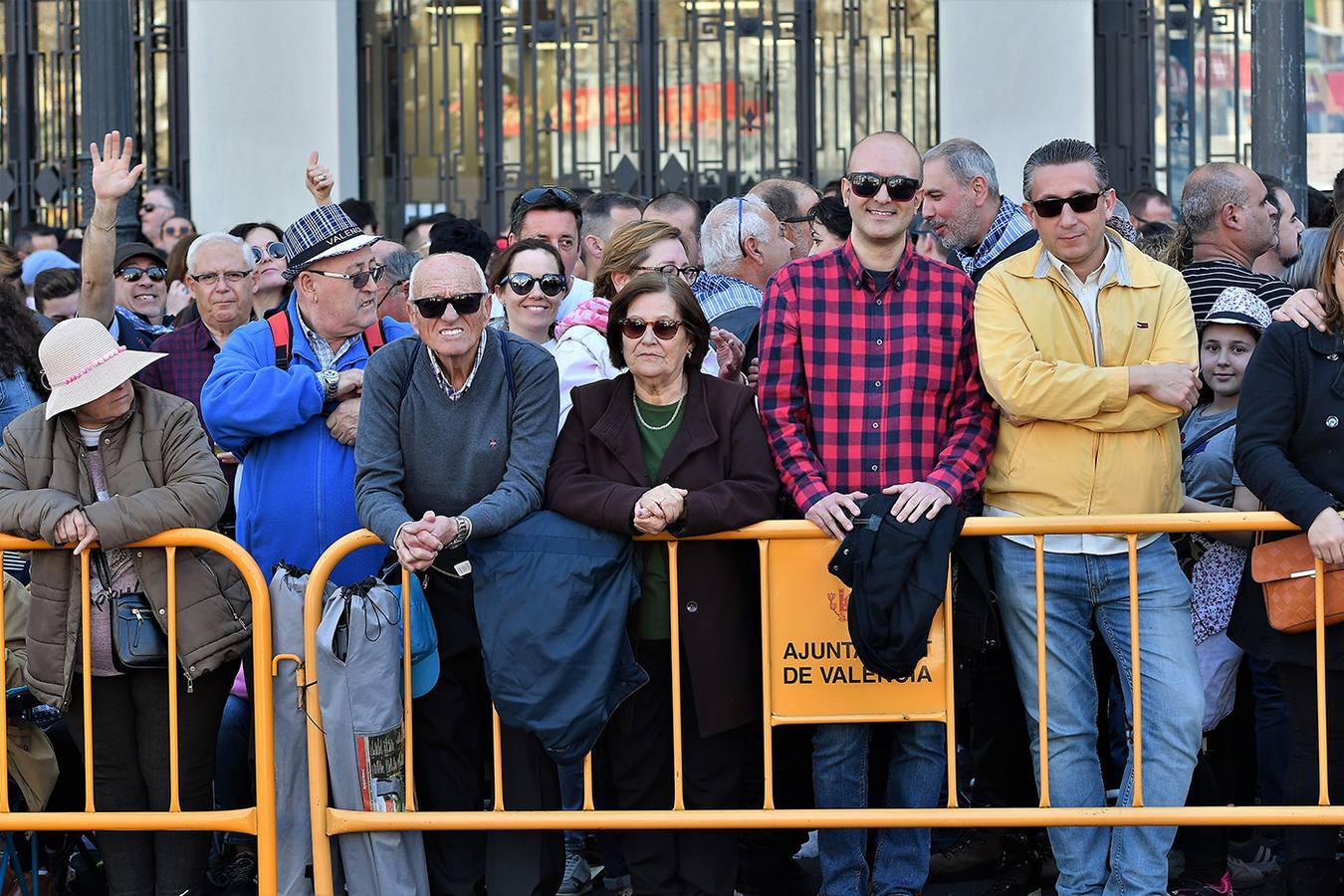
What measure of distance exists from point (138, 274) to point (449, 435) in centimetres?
370

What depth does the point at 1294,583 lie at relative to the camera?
5055 mm

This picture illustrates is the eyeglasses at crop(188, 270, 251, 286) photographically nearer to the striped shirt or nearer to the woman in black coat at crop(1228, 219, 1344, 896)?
the striped shirt

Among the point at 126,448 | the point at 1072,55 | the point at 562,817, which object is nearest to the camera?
the point at 562,817

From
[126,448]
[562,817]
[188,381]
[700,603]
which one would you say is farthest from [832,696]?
[188,381]

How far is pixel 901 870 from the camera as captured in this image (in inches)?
208

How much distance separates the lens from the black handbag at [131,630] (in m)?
5.22

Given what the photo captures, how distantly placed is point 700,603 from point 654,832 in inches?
28.4

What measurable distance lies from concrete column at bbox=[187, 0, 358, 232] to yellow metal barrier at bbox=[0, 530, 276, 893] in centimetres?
679

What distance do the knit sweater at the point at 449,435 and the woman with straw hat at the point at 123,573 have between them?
1.83 feet

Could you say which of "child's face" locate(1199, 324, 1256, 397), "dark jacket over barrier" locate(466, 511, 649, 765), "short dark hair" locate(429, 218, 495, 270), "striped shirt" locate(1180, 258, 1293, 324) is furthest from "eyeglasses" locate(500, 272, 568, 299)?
"striped shirt" locate(1180, 258, 1293, 324)

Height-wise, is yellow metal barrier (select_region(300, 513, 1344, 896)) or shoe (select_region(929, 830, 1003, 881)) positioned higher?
yellow metal barrier (select_region(300, 513, 1344, 896))

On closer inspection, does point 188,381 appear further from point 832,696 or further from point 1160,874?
point 1160,874

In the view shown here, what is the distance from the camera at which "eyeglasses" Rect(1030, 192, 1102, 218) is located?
16.7 ft

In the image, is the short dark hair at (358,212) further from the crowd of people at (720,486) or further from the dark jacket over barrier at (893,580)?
the dark jacket over barrier at (893,580)
